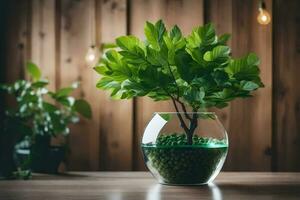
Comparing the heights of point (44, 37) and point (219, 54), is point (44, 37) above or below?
above

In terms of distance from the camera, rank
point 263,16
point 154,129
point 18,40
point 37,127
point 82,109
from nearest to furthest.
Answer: point 154,129 → point 37,127 → point 82,109 → point 263,16 → point 18,40

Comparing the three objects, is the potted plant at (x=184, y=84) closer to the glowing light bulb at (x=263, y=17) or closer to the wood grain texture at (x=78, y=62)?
the glowing light bulb at (x=263, y=17)

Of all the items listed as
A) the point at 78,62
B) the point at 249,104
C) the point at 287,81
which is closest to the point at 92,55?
the point at 78,62

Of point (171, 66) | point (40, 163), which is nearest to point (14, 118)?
point (40, 163)

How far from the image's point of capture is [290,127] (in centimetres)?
342

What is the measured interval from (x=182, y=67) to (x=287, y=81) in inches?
77.6

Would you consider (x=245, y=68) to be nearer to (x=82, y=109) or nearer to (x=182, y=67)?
(x=182, y=67)

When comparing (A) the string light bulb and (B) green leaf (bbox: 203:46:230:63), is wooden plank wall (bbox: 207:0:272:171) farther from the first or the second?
(B) green leaf (bbox: 203:46:230:63)

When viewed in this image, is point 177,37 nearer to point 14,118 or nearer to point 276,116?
point 14,118

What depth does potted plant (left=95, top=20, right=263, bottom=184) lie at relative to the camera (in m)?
1.60

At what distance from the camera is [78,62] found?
346cm

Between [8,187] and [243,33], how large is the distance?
2.16 m

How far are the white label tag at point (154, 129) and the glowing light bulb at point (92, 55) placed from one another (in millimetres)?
1714

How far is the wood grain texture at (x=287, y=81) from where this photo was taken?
342 cm
